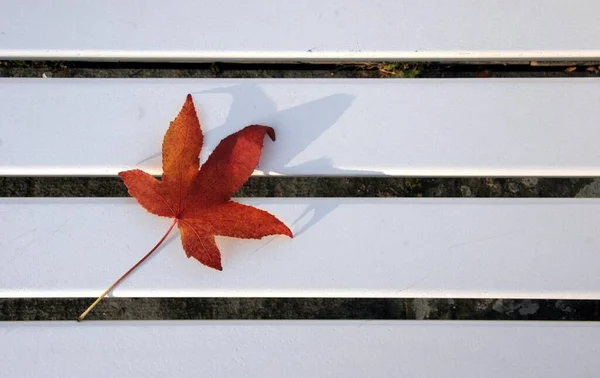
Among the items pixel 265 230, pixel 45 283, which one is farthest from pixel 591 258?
pixel 45 283

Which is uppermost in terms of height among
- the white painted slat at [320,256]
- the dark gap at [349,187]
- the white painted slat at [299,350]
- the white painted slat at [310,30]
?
the white painted slat at [310,30]

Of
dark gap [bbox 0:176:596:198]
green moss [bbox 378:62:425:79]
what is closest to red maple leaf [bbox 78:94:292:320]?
dark gap [bbox 0:176:596:198]

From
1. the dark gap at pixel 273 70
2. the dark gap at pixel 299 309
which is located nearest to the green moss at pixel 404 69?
the dark gap at pixel 273 70

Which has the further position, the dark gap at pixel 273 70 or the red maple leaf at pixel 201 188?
the dark gap at pixel 273 70

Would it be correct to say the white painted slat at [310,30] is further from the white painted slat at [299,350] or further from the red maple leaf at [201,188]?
the white painted slat at [299,350]

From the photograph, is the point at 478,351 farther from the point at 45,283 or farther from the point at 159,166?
the point at 45,283

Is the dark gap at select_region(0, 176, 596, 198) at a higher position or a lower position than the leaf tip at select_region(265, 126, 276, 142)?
lower

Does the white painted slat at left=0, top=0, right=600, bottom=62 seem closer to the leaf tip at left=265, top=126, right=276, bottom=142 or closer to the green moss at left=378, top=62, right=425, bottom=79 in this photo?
the green moss at left=378, top=62, right=425, bottom=79

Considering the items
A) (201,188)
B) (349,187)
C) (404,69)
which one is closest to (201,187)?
(201,188)
